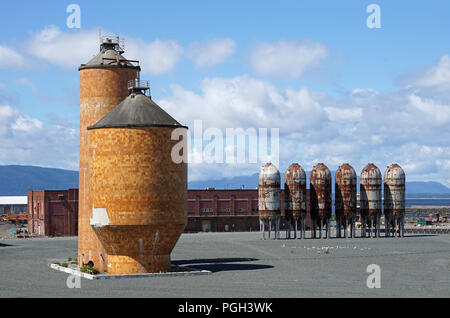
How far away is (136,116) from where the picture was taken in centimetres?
4472

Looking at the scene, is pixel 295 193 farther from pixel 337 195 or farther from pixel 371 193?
pixel 371 193

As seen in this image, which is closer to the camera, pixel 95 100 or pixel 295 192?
pixel 95 100

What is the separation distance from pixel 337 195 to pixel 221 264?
1481 inches

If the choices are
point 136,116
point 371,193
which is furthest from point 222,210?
point 136,116

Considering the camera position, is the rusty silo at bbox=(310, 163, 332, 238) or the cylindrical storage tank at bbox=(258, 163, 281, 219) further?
the rusty silo at bbox=(310, 163, 332, 238)

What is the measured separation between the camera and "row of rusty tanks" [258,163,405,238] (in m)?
86.4

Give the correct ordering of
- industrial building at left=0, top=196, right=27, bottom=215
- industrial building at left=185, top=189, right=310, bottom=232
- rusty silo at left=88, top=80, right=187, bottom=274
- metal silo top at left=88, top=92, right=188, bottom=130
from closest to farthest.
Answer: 1. rusty silo at left=88, top=80, right=187, bottom=274
2. metal silo top at left=88, top=92, right=188, bottom=130
3. industrial building at left=185, top=189, right=310, bottom=232
4. industrial building at left=0, top=196, right=27, bottom=215

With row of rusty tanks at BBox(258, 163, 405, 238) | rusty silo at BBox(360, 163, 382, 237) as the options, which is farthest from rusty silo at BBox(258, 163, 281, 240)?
rusty silo at BBox(360, 163, 382, 237)

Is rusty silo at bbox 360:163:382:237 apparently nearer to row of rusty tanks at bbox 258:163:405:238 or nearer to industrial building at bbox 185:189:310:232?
row of rusty tanks at bbox 258:163:405:238

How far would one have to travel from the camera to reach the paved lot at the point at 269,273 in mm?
37812
